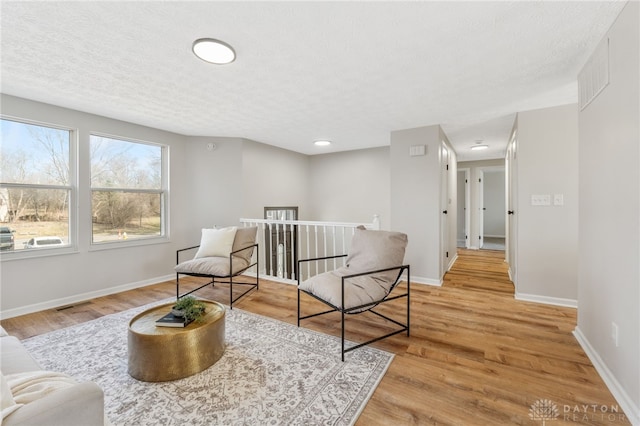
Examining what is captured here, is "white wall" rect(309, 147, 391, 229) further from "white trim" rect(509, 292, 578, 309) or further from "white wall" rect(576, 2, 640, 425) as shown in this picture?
"white wall" rect(576, 2, 640, 425)

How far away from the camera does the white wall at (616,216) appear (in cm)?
146

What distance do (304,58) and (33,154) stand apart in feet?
10.8

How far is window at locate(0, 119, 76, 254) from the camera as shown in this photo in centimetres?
283

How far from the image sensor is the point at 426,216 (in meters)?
3.89

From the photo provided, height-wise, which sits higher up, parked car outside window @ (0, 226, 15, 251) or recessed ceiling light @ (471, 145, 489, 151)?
recessed ceiling light @ (471, 145, 489, 151)

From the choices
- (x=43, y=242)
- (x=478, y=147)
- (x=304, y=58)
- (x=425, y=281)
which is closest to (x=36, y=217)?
(x=43, y=242)

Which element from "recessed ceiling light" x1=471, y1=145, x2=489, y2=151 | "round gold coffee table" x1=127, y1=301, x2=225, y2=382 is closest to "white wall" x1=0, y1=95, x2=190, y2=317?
"round gold coffee table" x1=127, y1=301, x2=225, y2=382

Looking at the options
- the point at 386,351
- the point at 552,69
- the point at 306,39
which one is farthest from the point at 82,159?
the point at 552,69

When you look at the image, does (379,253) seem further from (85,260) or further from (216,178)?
(85,260)

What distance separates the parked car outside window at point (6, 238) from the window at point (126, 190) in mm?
713

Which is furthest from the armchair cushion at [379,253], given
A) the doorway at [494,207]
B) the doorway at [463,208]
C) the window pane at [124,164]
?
the doorway at [494,207]

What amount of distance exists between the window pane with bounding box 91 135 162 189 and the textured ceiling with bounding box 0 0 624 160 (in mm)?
448

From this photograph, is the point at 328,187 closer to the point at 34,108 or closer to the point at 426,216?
the point at 426,216

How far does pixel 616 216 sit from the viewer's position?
1.64m
